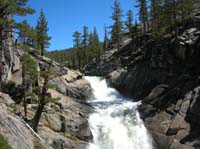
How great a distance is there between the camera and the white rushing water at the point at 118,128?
1227 inches

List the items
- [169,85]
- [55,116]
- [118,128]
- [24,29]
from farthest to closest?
[169,85], [118,128], [55,116], [24,29]

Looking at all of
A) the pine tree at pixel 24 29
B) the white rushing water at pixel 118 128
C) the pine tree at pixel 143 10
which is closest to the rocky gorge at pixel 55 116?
the white rushing water at pixel 118 128

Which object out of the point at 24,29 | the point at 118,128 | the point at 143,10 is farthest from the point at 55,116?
the point at 143,10

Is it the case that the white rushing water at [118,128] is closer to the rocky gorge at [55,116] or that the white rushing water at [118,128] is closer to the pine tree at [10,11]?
the rocky gorge at [55,116]

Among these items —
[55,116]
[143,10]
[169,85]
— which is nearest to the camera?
[55,116]

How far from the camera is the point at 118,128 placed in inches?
1299

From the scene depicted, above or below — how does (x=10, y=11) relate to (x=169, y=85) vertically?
above

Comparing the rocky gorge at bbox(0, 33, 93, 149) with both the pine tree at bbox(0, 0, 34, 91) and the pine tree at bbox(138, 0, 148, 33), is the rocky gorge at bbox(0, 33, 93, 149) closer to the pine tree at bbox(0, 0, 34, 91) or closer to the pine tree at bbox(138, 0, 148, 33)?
the pine tree at bbox(0, 0, 34, 91)

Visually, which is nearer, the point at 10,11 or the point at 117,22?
the point at 10,11

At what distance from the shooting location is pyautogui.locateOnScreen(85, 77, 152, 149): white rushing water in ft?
102

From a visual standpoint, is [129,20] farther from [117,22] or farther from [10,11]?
[10,11]

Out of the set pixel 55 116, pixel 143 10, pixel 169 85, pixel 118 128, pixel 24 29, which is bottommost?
pixel 118 128

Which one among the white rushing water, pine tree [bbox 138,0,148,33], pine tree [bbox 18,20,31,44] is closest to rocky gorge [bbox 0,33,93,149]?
the white rushing water

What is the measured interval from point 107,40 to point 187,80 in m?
68.7
